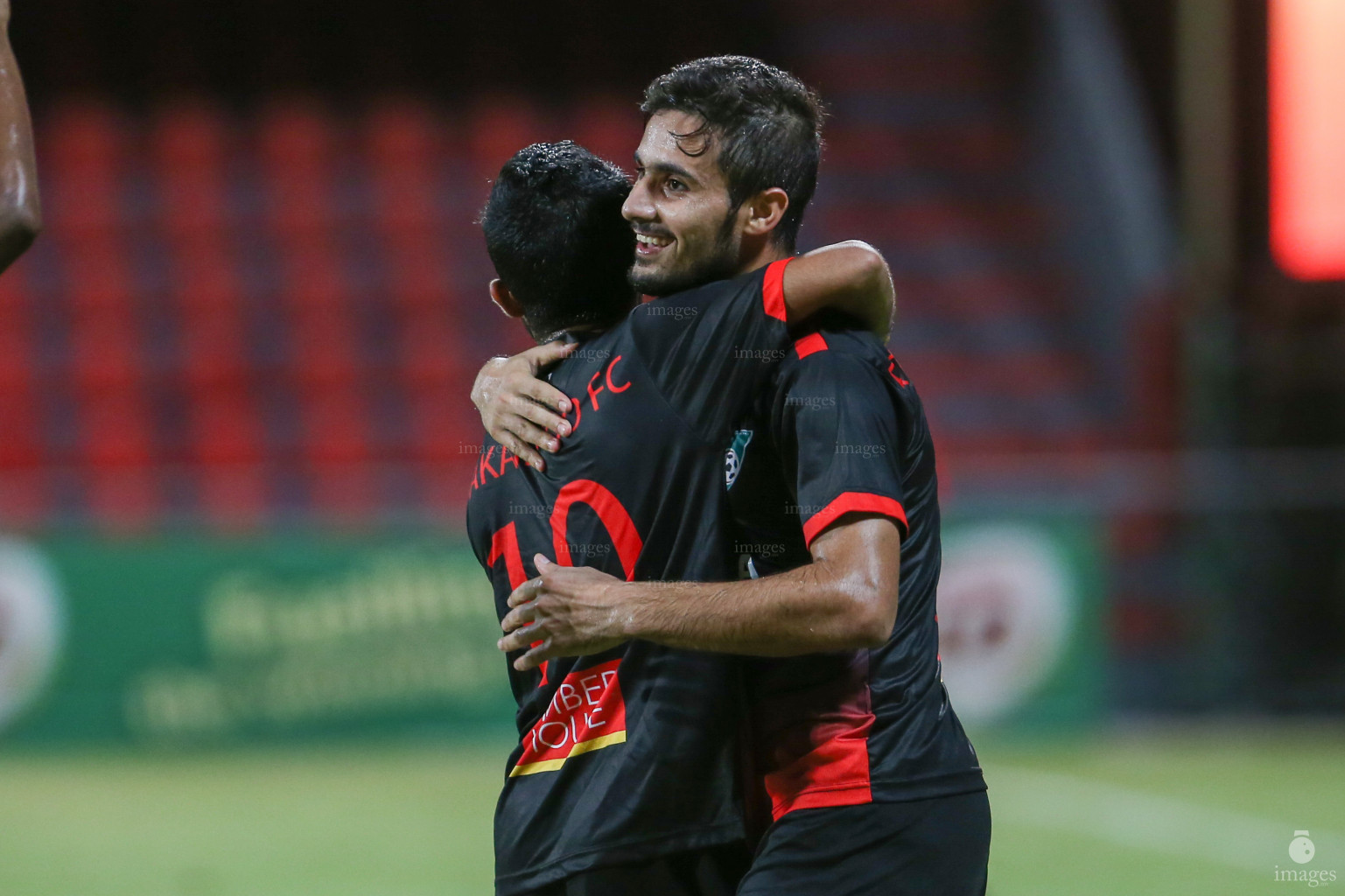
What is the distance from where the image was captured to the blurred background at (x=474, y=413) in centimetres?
838

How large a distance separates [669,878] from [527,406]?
0.84m

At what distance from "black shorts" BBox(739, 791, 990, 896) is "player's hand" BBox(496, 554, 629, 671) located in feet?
1.44

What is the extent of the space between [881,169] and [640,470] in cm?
1140

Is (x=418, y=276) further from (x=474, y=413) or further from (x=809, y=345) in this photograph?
(x=809, y=345)

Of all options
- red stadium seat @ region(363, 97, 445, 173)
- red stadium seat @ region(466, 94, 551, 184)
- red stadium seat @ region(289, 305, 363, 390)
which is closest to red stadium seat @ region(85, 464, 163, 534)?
red stadium seat @ region(289, 305, 363, 390)

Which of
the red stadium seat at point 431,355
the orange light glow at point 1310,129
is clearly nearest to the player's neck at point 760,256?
the orange light glow at point 1310,129

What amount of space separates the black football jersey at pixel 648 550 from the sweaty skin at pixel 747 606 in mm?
133

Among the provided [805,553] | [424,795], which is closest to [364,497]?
[424,795]

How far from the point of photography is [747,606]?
2.42 metres

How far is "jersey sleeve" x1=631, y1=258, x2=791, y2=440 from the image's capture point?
8.52 feet

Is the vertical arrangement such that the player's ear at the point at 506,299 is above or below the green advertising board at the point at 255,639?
above

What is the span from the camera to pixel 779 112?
2.74m

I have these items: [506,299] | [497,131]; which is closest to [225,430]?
[497,131]

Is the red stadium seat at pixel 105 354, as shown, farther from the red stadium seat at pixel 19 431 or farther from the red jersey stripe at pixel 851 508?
the red jersey stripe at pixel 851 508
